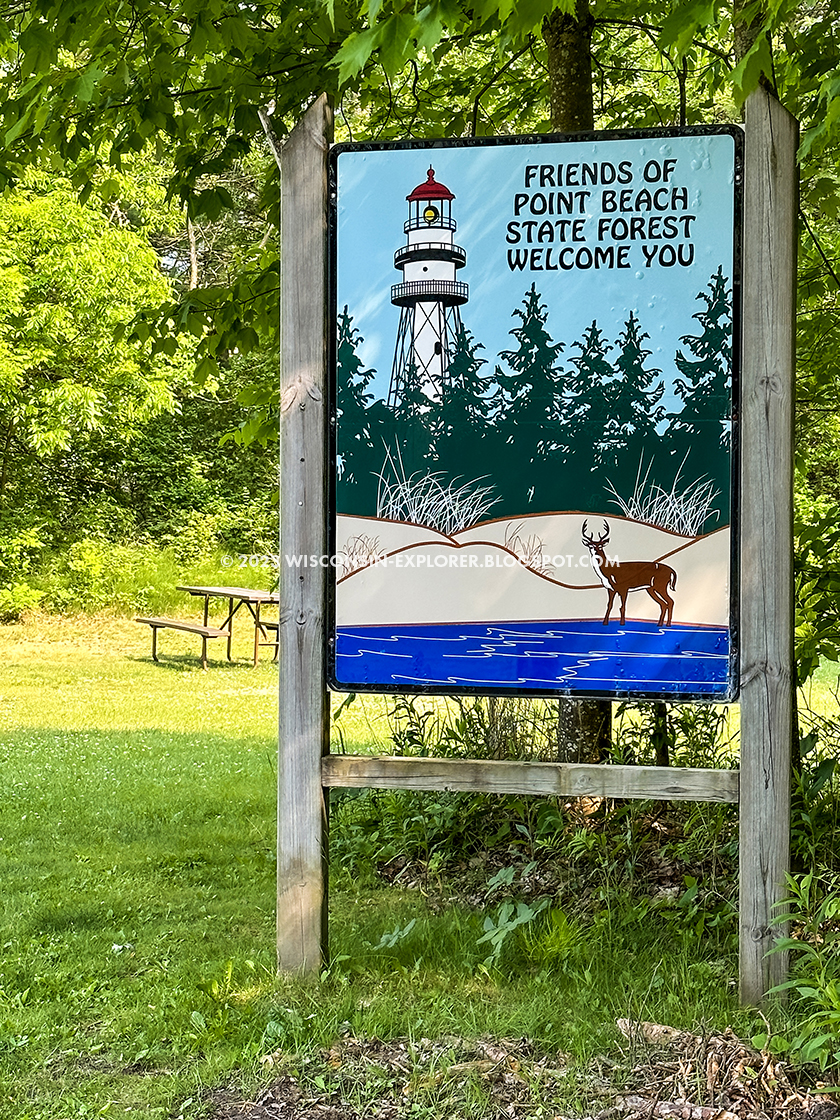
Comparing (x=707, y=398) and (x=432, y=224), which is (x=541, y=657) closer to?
(x=707, y=398)

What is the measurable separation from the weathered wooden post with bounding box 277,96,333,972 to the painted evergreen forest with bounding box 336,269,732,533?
96mm

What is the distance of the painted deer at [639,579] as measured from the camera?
3.30m

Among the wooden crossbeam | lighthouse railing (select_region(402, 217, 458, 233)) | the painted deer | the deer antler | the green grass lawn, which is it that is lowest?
the green grass lawn

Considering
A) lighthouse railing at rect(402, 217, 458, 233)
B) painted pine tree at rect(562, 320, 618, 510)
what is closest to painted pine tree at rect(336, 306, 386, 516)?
lighthouse railing at rect(402, 217, 458, 233)

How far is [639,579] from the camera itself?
3305mm

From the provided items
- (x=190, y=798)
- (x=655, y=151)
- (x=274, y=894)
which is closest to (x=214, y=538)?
(x=190, y=798)

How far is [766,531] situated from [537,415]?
2.64 feet

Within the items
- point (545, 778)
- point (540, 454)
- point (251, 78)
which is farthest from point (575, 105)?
point (545, 778)

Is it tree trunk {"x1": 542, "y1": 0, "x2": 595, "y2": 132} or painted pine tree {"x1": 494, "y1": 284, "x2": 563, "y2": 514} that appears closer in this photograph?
painted pine tree {"x1": 494, "y1": 284, "x2": 563, "y2": 514}

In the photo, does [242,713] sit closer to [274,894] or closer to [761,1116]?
[274,894]

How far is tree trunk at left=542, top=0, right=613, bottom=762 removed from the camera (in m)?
4.67

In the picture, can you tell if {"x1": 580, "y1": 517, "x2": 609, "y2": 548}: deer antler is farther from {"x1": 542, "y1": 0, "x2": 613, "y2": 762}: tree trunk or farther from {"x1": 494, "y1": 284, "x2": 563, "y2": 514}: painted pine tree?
{"x1": 542, "y1": 0, "x2": 613, "y2": 762}: tree trunk

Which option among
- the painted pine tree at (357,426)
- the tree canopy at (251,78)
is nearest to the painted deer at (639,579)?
the painted pine tree at (357,426)

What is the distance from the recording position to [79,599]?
17.0 metres
